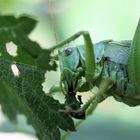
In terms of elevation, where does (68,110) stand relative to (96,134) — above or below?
above

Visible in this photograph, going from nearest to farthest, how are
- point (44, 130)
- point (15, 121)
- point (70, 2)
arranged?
point (15, 121) → point (44, 130) → point (70, 2)

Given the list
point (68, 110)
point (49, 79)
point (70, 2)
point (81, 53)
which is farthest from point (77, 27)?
point (68, 110)

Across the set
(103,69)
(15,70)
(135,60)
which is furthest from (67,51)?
(15,70)

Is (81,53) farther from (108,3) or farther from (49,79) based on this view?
(108,3)

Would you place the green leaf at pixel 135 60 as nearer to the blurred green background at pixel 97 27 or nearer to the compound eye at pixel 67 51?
the compound eye at pixel 67 51

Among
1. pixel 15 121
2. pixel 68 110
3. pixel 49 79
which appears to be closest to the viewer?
pixel 15 121

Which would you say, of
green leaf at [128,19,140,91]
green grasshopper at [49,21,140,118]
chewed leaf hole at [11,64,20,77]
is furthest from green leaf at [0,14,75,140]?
green leaf at [128,19,140,91]

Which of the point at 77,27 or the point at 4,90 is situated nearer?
the point at 4,90
